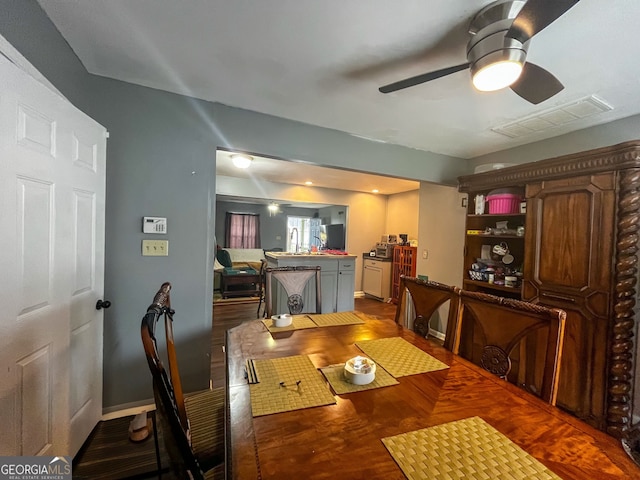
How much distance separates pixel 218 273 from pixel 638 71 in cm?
591

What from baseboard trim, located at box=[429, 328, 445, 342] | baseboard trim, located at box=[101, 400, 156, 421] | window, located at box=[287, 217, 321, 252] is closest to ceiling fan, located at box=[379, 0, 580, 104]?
baseboard trim, located at box=[101, 400, 156, 421]

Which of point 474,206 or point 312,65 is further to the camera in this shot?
point 474,206

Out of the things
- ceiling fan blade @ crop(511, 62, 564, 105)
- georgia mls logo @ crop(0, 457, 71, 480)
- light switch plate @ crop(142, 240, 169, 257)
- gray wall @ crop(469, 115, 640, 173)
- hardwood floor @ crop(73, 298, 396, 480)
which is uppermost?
gray wall @ crop(469, 115, 640, 173)

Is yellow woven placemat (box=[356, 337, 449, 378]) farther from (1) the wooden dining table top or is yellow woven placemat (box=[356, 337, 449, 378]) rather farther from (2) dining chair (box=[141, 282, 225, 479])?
(2) dining chair (box=[141, 282, 225, 479])

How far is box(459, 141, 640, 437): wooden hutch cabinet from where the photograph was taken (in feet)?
5.60

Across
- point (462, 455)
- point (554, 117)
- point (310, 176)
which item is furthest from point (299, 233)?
point (462, 455)

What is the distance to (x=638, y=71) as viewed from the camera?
1.46 m

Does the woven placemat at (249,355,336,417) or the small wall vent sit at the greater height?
the small wall vent

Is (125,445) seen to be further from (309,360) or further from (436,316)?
(436,316)

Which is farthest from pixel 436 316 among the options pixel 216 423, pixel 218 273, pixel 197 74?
pixel 218 273

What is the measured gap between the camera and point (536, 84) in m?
1.28

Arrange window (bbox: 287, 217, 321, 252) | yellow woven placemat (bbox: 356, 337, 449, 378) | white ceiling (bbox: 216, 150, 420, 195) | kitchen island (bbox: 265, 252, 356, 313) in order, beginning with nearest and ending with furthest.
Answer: yellow woven placemat (bbox: 356, 337, 449, 378) < kitchen island (bbox: 265, 252, 356, 313) < white ceiling (bbox: 216, 150, 420, 195) < window (bbox: 287, 217, 321, 252)

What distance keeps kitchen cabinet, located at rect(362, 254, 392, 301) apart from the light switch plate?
13.8ft

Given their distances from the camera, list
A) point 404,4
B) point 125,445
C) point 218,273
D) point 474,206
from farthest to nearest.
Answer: point 218,273, point 474,206, point 125,445, point 404,4
